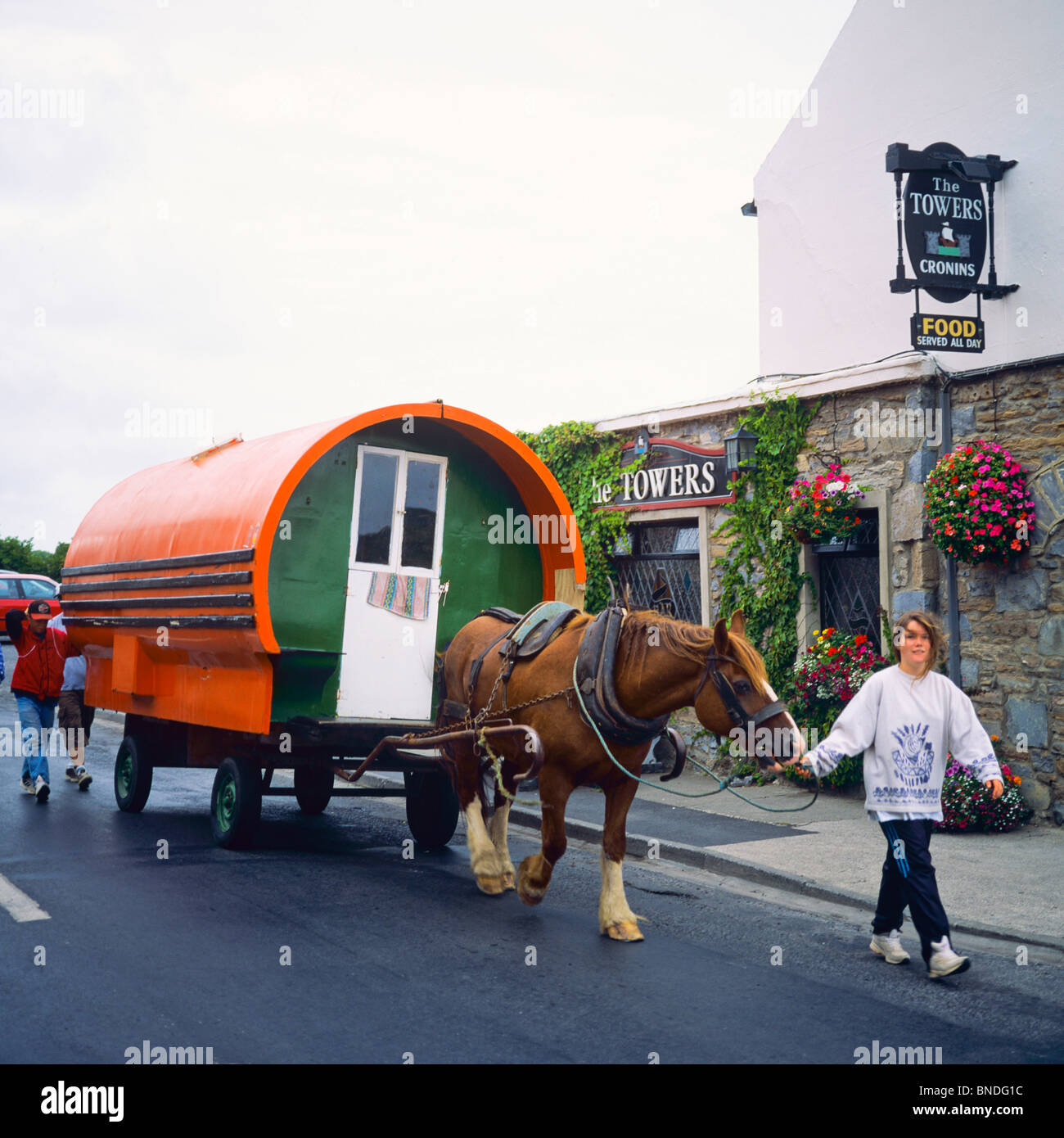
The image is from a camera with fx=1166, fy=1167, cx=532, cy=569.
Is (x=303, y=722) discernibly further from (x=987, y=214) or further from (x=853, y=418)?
(x=987, y=214)

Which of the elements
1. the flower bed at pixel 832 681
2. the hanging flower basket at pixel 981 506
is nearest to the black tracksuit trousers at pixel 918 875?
the hanging flower basket at pixel 981 506

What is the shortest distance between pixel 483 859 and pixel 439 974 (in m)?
1.73

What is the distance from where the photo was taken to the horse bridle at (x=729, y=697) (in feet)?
18.1

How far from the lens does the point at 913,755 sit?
5.66 metres

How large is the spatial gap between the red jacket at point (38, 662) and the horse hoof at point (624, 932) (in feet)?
21.9

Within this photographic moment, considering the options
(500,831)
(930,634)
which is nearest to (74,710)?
(500,831)

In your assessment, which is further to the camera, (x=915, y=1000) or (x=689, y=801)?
(x=689, y=801)

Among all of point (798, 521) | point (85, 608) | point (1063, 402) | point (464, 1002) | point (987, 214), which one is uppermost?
point (987, 214)

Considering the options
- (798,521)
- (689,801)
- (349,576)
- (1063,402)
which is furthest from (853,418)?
(349,576)

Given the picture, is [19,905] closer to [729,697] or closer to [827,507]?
[729,697]

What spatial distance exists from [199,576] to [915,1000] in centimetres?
529

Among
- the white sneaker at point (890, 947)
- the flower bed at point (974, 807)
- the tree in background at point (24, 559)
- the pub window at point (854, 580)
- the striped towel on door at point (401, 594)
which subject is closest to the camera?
the white sneaker at point (890, 947)

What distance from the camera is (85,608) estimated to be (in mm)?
10531

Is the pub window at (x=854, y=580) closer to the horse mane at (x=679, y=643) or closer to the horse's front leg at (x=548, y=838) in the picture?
the horse mane at (x=679, y=643)
